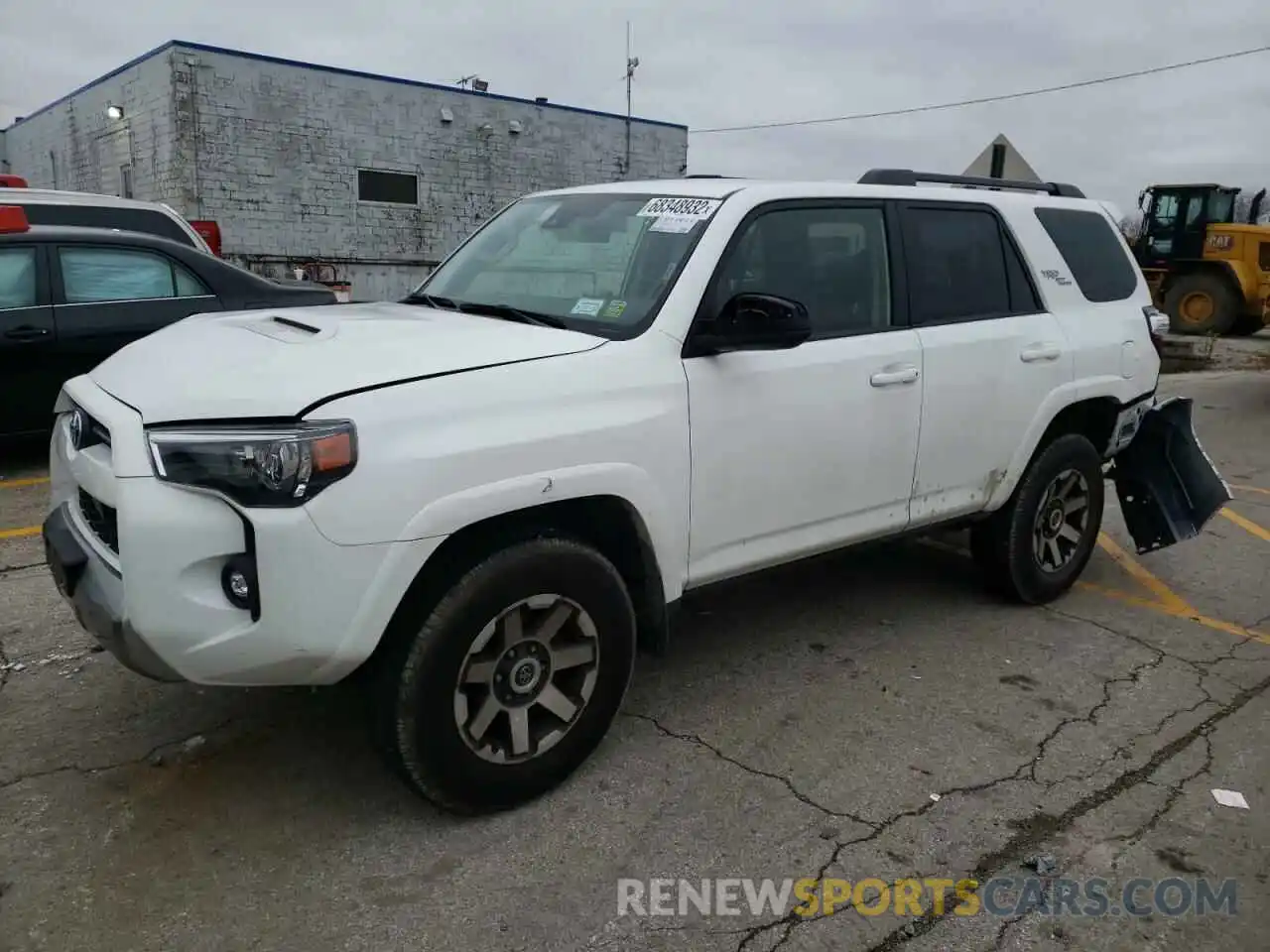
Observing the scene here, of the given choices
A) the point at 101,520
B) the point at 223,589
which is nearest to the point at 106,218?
the point at 101,520

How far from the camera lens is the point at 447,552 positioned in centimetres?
274

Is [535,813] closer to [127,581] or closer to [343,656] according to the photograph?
[343,656]

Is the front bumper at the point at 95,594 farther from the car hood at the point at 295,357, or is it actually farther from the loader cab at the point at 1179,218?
the loader cab at the point at 1179,218

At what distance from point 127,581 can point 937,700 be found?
9.43 ft

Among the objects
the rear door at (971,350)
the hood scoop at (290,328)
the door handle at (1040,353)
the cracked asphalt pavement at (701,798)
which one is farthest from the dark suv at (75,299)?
the door handle at (1040,353)

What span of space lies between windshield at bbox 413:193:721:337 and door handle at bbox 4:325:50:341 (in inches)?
Answer: 150

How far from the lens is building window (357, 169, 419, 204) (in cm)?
1964

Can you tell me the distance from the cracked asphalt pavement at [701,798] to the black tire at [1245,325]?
18826mm

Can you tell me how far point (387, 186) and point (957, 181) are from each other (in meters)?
17.2

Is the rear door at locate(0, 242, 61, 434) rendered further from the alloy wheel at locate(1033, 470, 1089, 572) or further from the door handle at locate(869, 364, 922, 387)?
the alloy wheel at locate(1033, 470, 1089, 572)

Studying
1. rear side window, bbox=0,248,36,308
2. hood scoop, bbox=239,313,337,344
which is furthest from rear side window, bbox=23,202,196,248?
hood scoop, bbox=239,313,337,344

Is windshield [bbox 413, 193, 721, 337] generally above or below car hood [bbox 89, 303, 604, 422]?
above

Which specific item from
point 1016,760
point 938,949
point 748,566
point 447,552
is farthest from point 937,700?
point 447,552

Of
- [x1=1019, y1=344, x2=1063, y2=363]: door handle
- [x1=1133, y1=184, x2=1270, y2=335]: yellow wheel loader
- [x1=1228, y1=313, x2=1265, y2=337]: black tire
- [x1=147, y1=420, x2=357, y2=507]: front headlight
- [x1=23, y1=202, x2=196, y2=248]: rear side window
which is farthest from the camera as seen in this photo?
[x1=1228, y1=313, x2=1265, y2=337]: black tire
